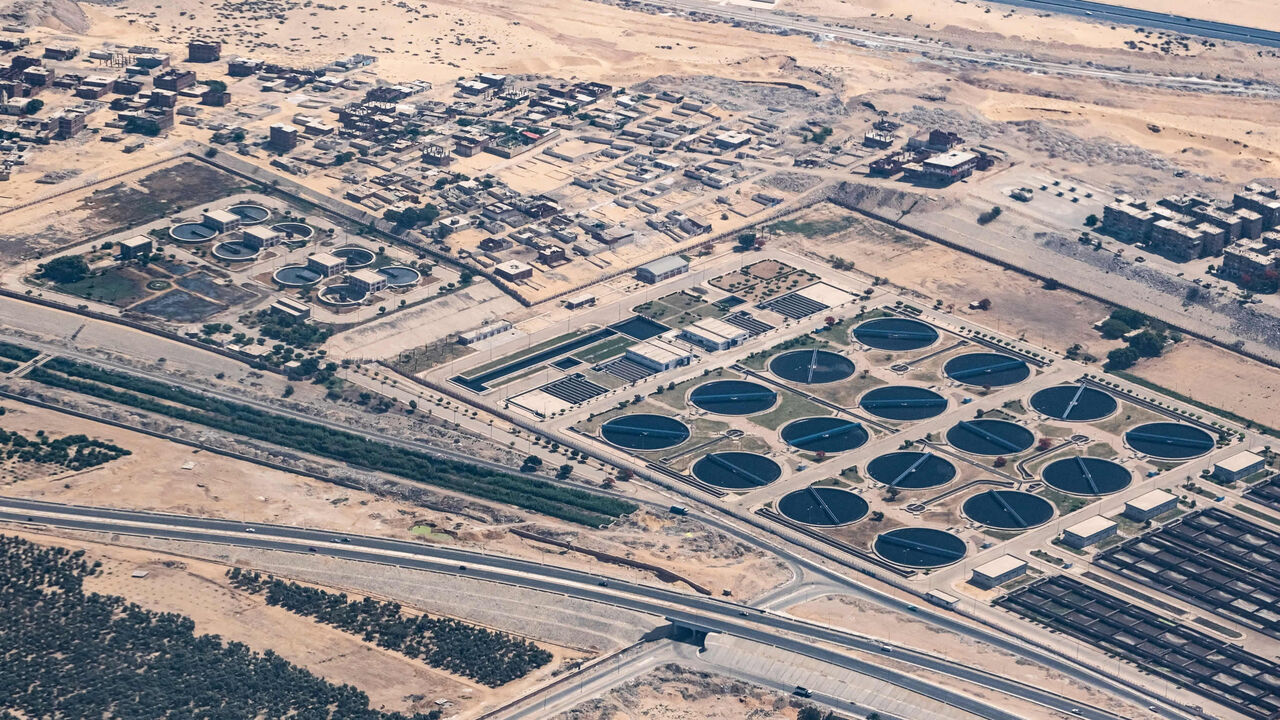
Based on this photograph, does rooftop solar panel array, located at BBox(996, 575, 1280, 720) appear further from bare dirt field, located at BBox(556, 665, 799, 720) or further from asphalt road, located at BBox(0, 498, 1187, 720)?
bare dirt field, located at BBox(556, 665, 799, 720)

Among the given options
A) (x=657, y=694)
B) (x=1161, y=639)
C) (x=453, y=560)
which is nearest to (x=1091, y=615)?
(x=1161, y=639)

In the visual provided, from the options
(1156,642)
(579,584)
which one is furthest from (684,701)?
(1156,642)

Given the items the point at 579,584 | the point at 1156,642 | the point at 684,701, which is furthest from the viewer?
the point at 579,584

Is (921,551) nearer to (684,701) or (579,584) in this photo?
(579,584)

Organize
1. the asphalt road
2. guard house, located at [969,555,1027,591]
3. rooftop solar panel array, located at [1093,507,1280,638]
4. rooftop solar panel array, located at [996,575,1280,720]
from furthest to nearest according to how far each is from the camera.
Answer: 1. guard house, located at [969,555,1027,591]
2. rooftop solar panel array, located at [1093,507,1280,638]
3. rooftop solar panel array, located at [996,575,1280,720]
4. the asphalt road

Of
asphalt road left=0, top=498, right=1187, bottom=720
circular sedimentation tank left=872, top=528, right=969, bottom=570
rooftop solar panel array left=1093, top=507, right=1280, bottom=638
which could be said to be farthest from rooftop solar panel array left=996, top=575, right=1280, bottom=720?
circular sedimentation tank left=872, top=528, right=969, bottom=570

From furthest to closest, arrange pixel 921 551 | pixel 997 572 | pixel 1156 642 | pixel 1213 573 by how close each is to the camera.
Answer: pixel 921 551, pixel 1213 573, pixel 997 572, pixel 1156 642

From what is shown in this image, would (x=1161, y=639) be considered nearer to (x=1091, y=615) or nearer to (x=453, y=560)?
(x=1091, y=615)
